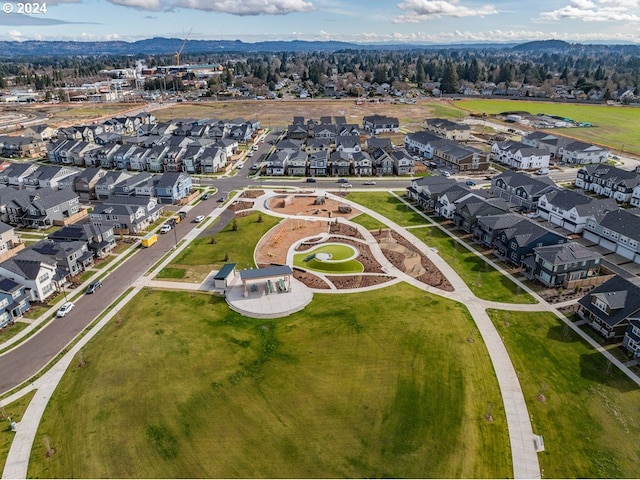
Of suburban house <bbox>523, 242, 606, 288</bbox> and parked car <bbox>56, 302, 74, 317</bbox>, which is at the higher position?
suburban house <bbox>523, 242, 606, 288</bbox>

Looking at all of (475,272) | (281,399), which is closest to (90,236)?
(281,399)

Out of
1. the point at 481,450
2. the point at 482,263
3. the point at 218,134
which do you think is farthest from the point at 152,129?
the point at 481,450

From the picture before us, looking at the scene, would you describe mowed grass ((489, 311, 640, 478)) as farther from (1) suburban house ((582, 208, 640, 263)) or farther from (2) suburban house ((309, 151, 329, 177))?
(2) suburban house ((309, 151, 329, 177))

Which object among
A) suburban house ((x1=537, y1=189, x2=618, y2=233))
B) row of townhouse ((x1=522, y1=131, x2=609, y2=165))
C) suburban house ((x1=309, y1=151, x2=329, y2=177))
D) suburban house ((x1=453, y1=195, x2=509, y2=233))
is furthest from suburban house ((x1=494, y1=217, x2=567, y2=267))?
row of townhouse ((x1=522, y1=131, x2=609, y2=165))

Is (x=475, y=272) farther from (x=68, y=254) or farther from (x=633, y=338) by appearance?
(x=68, y=254)

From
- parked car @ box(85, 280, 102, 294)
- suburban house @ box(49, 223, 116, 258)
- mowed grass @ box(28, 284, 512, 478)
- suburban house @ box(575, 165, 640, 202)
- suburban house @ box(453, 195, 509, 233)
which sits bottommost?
mowed grass @ box(28, 284, 512, 478)

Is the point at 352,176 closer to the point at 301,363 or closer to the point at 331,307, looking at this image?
the point at 331,307

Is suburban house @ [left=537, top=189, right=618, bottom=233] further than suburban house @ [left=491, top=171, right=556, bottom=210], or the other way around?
suburban house @ [left=491, top=171, right=556, bottom=210]

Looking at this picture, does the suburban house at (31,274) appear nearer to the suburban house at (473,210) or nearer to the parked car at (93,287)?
the parked car at (93,287)
